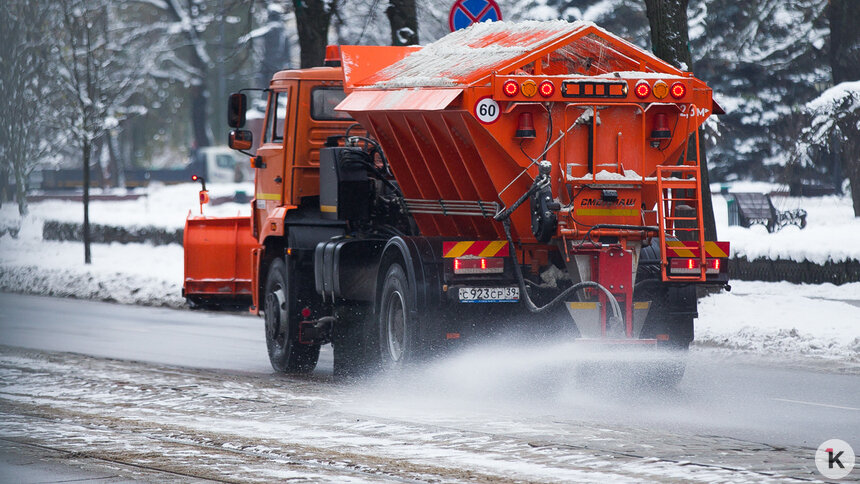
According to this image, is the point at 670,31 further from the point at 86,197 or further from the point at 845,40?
the point at 86,197

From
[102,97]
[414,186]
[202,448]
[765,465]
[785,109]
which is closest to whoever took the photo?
[765,465]

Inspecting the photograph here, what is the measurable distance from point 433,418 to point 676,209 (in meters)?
2.81

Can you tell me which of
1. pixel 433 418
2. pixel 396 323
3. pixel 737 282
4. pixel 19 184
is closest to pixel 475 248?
pixel 396 323

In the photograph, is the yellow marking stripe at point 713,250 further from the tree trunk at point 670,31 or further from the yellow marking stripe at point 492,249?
the tree trunk at point 670,31

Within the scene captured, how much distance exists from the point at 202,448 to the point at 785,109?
32.2 meters

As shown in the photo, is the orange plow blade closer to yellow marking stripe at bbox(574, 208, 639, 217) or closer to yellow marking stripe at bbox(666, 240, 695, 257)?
yellow marking stripe at bbox(574, 208, 639, 217)

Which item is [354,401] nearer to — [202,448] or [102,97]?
[202,448]

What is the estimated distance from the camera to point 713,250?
34.1 ft

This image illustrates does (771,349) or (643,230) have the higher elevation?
(643,230)

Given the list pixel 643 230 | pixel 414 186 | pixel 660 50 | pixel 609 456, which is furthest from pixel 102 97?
pixel 609 456

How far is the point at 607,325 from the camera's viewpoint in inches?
395

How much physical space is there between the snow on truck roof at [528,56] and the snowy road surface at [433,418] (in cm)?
211

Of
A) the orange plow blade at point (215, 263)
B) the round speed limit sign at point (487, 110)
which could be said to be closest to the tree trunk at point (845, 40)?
the orange plow blade at point (215, 263)

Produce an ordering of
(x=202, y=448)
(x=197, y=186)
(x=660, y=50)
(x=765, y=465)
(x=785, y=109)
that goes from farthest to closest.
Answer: (x=197, y=186) → (x=785, y=109) → (x=660, y=50) → (x=202, y=448) → (x=765, y=465)
